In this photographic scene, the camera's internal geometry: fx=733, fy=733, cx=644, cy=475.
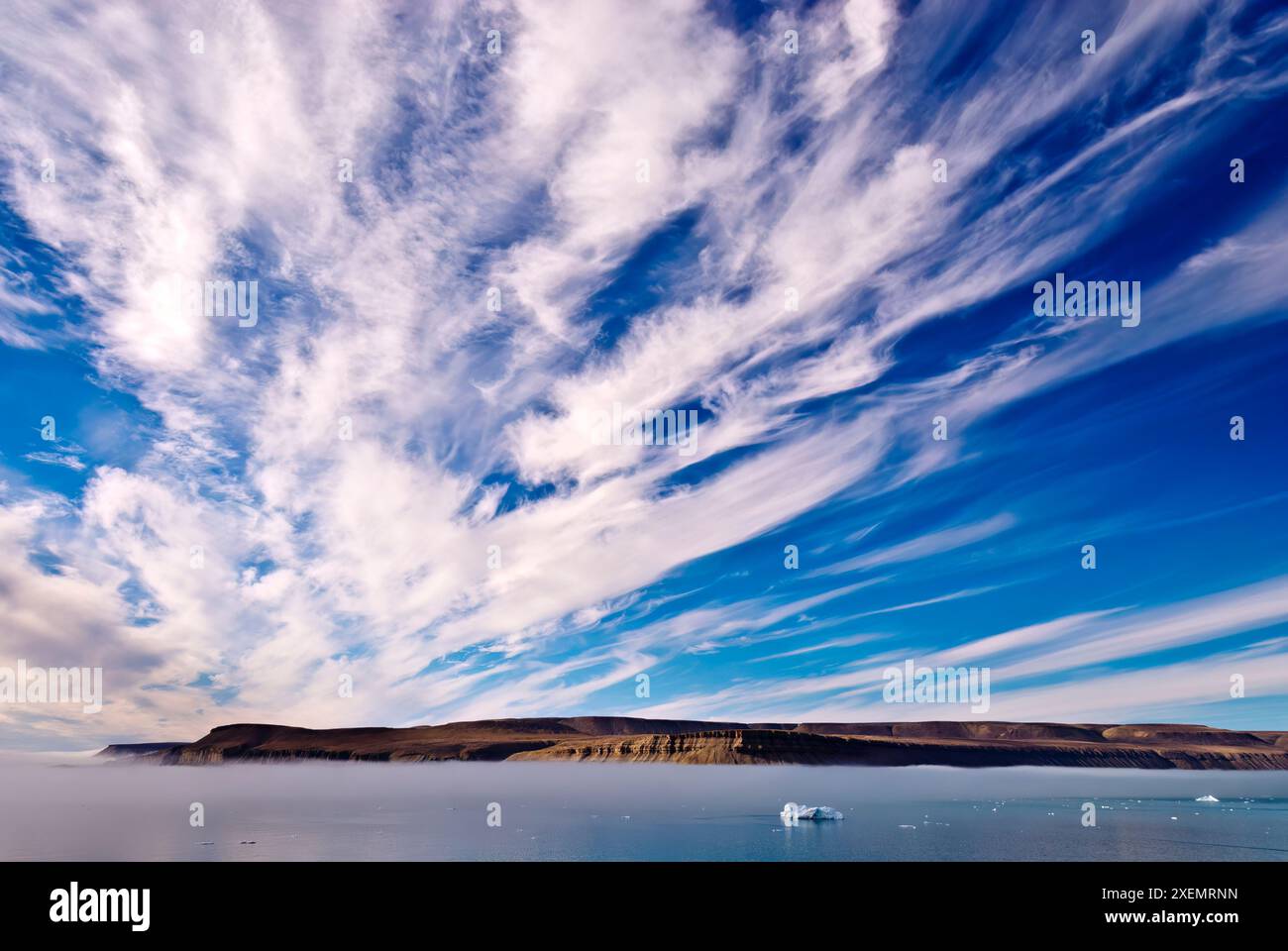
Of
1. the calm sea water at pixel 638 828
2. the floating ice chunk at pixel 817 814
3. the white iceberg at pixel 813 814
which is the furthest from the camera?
the floating ice chunk at pixel 817 814

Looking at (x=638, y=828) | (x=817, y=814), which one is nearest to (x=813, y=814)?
(x=817, y=814)

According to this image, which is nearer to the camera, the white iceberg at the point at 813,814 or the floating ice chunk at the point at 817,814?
the white iceberg at the point at 813,814

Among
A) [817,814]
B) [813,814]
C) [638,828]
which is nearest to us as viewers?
[638,828]

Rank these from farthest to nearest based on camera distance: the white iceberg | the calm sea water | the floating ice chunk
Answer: the floating ice chunk → the white iceberg → the calm sea water

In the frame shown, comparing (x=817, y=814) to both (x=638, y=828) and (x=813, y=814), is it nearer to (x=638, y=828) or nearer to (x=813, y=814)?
(x=813, y=814)

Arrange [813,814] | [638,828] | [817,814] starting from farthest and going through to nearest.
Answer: [817,814]
[813,814]
[638,828]

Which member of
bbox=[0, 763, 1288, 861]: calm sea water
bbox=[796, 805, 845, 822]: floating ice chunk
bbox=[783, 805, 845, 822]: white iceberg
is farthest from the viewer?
bbox=[796, 805, 845, 822]: floating ice chunk

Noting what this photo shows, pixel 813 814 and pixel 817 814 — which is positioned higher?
pixel 813 814

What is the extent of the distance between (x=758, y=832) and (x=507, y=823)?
3443cm

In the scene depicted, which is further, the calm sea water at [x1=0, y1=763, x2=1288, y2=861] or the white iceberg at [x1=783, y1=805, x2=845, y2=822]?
the white iceberg at [x1=783, y1=805, x2=845, y2=822]

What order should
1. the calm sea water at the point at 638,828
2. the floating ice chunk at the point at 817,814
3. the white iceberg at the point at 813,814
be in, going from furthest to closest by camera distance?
the floating ice chunk at the point at 817,814
the white iceberg at the point at 813,814
the calm sea water at the point at 638,828
